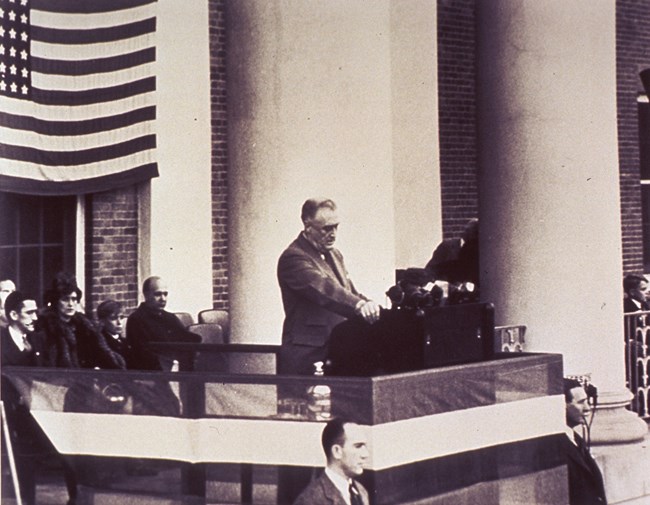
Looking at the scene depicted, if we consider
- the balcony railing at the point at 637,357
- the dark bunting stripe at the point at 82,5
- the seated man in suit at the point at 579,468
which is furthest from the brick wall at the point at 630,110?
the seated man in suit at the point at 579,468

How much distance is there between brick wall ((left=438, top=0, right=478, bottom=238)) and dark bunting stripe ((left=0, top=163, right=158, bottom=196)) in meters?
6.10

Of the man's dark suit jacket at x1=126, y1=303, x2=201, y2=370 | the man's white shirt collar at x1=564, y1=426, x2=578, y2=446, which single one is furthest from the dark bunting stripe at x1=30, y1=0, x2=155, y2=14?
the man's white shirt collar at x1=564, y1=426, x2=578, y2=446

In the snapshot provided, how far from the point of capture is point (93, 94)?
12.2 meters

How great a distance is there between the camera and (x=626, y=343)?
42.0 ft

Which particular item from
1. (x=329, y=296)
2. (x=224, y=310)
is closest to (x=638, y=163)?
(x=224, y=310)

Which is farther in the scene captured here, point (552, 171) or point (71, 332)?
point (552, 171)

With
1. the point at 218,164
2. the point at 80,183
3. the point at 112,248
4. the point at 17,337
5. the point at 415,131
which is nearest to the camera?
the point at 17,337

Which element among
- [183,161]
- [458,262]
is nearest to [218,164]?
[183,161]

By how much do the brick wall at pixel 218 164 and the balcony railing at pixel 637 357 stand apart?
448 centimetres

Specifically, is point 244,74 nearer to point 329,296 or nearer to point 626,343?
point 329,296

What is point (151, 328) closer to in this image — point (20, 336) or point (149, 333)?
point (149, 333)

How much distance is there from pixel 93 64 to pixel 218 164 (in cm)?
356

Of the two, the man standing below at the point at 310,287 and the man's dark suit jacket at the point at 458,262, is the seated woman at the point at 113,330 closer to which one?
the man standing below at the point at 310,287

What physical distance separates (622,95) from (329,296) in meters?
12.9
